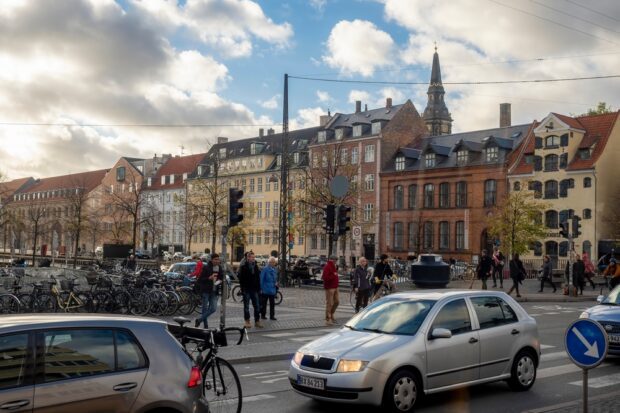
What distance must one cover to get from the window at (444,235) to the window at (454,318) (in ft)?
188

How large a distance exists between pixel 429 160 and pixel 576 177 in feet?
50.2

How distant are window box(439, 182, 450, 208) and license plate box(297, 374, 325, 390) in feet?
195

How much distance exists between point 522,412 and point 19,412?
6.11m

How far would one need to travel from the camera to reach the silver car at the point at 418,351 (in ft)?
27.7

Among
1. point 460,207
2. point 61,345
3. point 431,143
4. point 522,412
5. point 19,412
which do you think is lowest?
point 522,412

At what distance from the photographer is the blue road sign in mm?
6801

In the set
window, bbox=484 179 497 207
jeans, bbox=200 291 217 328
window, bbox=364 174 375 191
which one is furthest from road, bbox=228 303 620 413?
window, bbox=364 174 375 191

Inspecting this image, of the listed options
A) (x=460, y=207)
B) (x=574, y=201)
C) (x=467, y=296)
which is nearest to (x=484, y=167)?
(x=460, y=207)

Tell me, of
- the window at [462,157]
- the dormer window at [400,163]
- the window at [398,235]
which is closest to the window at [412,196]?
the window at [398,235]

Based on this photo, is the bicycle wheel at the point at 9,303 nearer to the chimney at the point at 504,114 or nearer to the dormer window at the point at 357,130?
the dormer window at the point at 357,130

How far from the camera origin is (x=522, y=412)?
8797 millimetres

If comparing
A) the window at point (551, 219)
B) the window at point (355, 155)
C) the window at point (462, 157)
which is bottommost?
the window at point (551, 219)

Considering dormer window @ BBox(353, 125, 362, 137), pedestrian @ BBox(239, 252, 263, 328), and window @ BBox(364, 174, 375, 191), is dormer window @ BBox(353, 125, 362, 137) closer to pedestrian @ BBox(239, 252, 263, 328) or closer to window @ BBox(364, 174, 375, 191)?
window @ BBox(364, 174, 375, 191)

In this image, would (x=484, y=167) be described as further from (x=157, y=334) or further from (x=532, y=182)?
(x=157, y=334)
